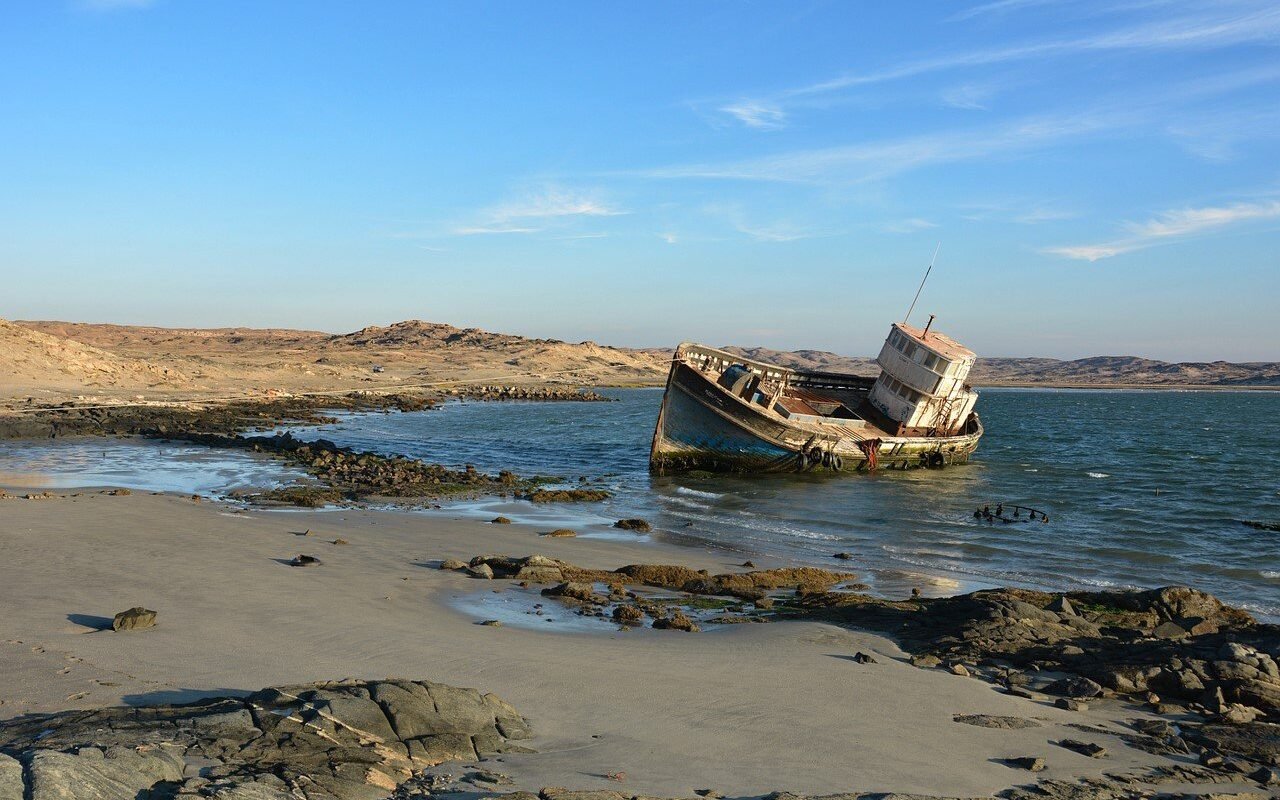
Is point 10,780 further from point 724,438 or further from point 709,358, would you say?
point 709,358

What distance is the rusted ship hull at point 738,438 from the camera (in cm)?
3284

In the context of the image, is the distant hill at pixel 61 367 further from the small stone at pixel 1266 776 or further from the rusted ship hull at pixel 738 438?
the small stone at pixel 1266 776

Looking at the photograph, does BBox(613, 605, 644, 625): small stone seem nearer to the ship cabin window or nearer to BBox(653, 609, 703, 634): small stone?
BBox(653, 609, 703, 634): small stone

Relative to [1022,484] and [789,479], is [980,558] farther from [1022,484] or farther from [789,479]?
[1022,484]

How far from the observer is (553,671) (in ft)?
31.8

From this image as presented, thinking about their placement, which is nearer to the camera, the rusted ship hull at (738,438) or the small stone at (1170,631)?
the small stone at (1170,631)

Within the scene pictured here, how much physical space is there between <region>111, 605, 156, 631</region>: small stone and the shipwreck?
23.5 m

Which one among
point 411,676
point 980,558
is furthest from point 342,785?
point 980,558

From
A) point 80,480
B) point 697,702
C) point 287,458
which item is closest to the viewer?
point 697,702

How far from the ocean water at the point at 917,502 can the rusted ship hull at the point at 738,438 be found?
0.82m

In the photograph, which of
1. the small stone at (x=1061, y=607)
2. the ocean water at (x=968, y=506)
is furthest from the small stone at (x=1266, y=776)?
the ocean water at (x=968, y=506)

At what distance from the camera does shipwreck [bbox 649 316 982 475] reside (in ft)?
108

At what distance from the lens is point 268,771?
6141mm

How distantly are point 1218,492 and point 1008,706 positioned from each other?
28.0 m
